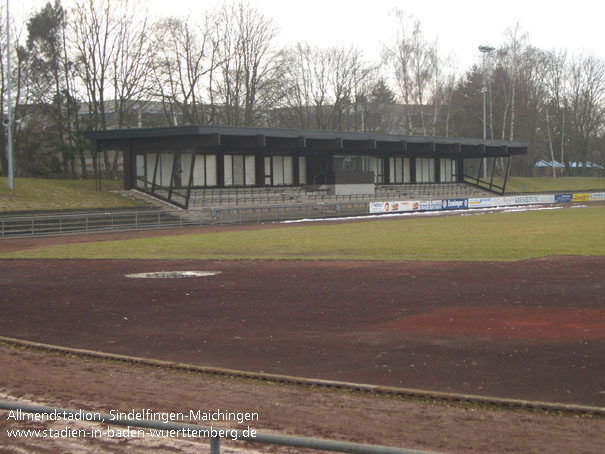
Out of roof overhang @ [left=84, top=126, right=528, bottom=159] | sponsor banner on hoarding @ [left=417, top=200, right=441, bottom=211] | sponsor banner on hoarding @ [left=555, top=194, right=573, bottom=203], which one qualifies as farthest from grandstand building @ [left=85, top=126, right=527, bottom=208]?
sponsor banner on hoarding @ [left=555, top=194, right=573, bottom=203]

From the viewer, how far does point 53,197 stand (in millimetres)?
48938

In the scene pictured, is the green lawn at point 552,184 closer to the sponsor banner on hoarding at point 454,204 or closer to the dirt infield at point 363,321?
the sponsor banner on hoarding at point 454,204

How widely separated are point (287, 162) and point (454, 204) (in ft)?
50.7

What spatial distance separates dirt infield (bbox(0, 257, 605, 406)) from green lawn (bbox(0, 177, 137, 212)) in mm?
24461

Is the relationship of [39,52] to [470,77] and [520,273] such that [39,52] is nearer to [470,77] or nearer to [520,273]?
[520,273]

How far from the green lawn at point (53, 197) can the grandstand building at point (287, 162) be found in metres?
3.45

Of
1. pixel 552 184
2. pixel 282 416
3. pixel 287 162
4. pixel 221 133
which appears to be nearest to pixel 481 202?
pixel 287 162

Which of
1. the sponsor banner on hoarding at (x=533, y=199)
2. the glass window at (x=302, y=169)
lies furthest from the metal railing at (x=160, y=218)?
the sponsor banner on hoarding at (x=533, y=199)

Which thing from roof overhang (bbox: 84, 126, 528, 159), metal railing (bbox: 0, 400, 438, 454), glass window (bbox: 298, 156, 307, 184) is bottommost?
metal railing (bbox: 0, 400, 438, 454)

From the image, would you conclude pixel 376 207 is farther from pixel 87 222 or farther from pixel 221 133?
pixel 87 222

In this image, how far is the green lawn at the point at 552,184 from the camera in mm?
87312

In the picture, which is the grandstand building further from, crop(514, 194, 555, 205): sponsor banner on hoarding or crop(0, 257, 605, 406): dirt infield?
crop(0, 257, 605, 406): dirt infield

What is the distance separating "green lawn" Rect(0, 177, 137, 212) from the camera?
45938 mm

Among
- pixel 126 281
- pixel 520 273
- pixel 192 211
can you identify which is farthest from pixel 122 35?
pixel 520 273
